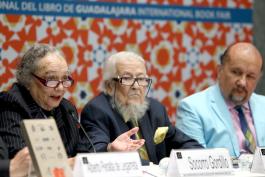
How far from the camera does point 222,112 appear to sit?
4215 millimetres

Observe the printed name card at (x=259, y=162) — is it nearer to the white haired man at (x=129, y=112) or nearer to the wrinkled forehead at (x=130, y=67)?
the white haired man at (x=129, y=112)

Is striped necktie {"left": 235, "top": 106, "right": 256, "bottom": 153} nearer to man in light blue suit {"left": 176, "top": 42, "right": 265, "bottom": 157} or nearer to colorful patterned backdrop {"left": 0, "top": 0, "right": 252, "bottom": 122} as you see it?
man in light blue suit {"left": 176, "top": 42, "right": 265, "bottom": 157}

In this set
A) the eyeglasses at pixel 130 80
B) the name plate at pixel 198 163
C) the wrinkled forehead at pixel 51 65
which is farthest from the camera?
the eyeglasses at pixel 130 80

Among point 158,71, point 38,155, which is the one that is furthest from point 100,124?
point 158,71

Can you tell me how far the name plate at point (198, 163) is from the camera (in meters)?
2.82

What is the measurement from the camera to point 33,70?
11.2 feet

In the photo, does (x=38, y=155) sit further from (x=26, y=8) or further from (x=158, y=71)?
(x=158, y=71)

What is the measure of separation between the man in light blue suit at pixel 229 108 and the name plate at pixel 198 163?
1088 millimetres

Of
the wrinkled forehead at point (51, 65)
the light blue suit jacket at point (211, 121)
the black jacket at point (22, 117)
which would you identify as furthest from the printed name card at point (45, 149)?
the light blue suit jacket at point (211, 121)

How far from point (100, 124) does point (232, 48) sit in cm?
120

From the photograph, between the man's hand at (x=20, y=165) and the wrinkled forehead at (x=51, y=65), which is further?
the wrinkled forehead at (x=51, y=65)

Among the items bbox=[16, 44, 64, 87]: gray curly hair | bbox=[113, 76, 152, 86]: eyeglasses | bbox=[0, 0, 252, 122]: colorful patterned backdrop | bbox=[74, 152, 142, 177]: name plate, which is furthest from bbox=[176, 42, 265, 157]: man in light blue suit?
bbox=[74, 152, 142, 177]: name plate

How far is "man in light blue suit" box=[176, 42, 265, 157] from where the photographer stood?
13.4 ft

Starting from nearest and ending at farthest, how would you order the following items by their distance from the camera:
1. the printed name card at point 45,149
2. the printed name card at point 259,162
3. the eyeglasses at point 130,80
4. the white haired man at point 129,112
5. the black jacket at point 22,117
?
the printed name card at point 45,149 < the printed name card at point 259,162 < the black jacket at point 22,117 < the white haired man at point 129,112 < the eyeglasses at point 130,80
